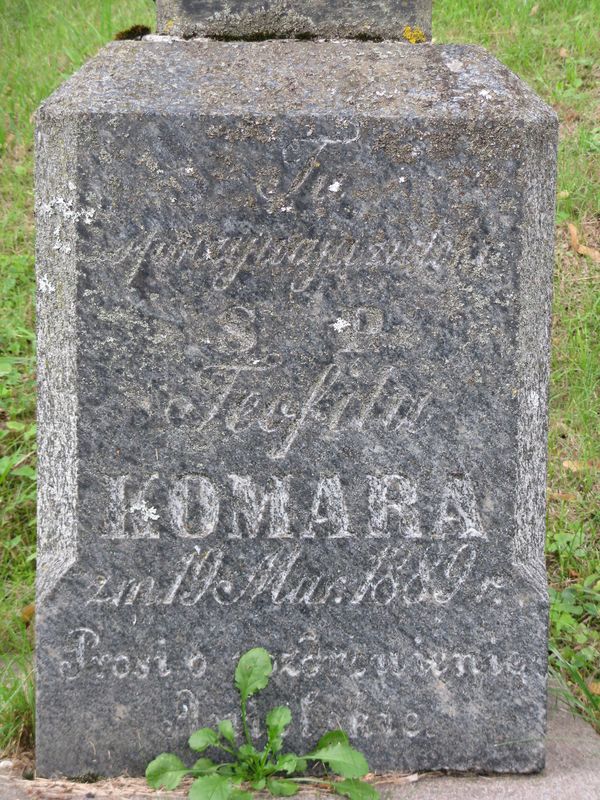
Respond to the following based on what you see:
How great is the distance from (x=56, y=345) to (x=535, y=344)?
107 centimetres

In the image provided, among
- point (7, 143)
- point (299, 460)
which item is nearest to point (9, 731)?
point (299, 460)

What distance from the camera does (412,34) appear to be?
234cm

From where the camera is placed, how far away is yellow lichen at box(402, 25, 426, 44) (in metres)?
2.34

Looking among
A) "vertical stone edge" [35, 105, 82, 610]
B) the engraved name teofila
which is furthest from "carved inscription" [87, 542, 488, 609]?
"vertical stone edge" [35, 105, 82, 610]

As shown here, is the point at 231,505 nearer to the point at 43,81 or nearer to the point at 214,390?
the point at 214,390

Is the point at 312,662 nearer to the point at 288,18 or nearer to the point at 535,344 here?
the point at 535,344

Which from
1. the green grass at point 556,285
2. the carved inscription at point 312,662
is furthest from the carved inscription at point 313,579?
the green grass at point 556,285

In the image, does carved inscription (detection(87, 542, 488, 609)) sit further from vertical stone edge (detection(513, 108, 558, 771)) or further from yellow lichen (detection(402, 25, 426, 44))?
yellow lichen (detection(402, 25, 426, 44))

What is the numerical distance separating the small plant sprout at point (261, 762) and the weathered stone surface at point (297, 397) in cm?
8

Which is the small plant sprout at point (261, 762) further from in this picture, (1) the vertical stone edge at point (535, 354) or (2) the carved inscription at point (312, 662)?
(1) the vertical stone edge at point (535, 354)

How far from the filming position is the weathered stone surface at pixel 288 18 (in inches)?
90.7

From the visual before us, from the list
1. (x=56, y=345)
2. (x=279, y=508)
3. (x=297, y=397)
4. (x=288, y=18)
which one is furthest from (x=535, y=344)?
(x=56, y=345)

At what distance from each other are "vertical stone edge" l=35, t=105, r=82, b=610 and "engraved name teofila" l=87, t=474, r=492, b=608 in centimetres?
11

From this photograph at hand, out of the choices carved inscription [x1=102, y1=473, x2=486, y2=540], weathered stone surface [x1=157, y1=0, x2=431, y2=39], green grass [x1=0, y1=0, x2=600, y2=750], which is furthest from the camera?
green grass [x1=0, y1=0, x2=600, y2=750]
